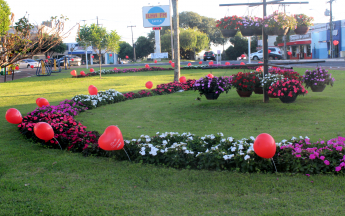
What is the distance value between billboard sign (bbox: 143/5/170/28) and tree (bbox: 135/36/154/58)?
2367 cm

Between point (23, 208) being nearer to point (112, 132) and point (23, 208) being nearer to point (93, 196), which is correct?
point (93, 196)

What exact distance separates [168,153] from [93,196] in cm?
154

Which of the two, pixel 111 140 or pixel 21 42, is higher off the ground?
pixel 21 42

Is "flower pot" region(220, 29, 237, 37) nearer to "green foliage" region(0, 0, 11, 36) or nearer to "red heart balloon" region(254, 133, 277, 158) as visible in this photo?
"red heart balloon" region(254, 133, 277, 158)

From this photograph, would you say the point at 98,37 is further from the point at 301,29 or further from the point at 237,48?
the point at 237,48

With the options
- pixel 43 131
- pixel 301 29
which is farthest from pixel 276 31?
pixel 43 131

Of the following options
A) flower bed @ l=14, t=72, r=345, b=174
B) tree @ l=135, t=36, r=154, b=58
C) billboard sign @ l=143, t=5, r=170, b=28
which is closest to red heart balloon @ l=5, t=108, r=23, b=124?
flower bed @ l=14, t=72, r=345, b=174

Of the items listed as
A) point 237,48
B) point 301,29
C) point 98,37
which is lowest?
point 301,29

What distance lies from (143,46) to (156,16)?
25228 millimetres

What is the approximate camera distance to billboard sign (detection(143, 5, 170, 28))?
45438mm

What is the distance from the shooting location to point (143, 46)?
70.4 meters

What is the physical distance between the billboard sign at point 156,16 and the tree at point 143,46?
23667 mm

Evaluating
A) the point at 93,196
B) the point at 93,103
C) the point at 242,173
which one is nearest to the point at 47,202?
the point at 93,196

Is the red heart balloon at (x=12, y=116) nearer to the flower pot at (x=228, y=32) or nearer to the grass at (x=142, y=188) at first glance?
Answer: the grass at (x=142, y=188)
